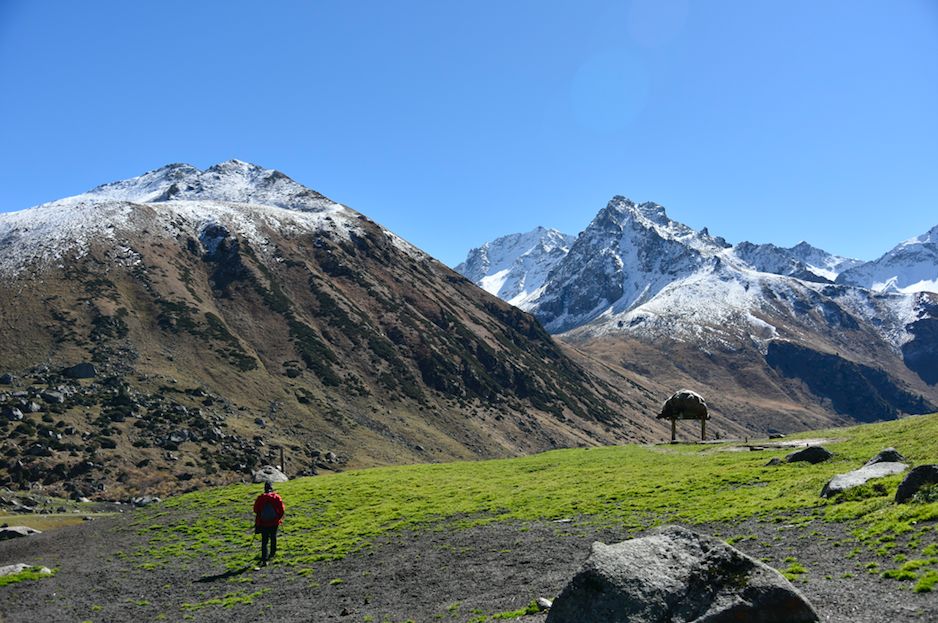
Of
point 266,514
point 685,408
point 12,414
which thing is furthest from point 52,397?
point 685,408

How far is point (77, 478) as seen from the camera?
90250mm

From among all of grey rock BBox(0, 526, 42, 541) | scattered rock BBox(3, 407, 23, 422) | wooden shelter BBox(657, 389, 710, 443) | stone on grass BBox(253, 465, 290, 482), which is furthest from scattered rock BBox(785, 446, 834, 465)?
scattered rock BBox(3, 407, 23, 422)

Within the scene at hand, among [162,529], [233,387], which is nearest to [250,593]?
[162,529]

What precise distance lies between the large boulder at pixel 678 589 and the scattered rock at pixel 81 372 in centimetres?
13814

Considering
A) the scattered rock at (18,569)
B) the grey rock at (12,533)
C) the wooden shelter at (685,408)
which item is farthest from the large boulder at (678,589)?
the wooden shelter at (685,408)

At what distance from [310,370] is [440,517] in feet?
470

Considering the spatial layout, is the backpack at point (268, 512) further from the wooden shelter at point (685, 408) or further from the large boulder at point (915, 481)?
the wooden shelter at point (685, 408)

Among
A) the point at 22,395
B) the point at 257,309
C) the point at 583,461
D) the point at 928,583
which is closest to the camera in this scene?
the point at 928,583

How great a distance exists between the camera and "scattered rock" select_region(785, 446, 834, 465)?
42.6 meters

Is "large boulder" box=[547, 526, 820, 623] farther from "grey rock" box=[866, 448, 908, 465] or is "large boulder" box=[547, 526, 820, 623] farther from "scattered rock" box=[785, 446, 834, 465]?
"scattered rock" box=[785, 446, 834, 465]

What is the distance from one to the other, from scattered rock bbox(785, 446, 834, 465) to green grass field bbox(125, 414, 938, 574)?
1197 millimetres

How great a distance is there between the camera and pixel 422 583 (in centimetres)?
2552

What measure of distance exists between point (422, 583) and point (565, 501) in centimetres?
1616

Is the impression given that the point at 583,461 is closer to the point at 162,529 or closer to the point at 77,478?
the point at 162,529
